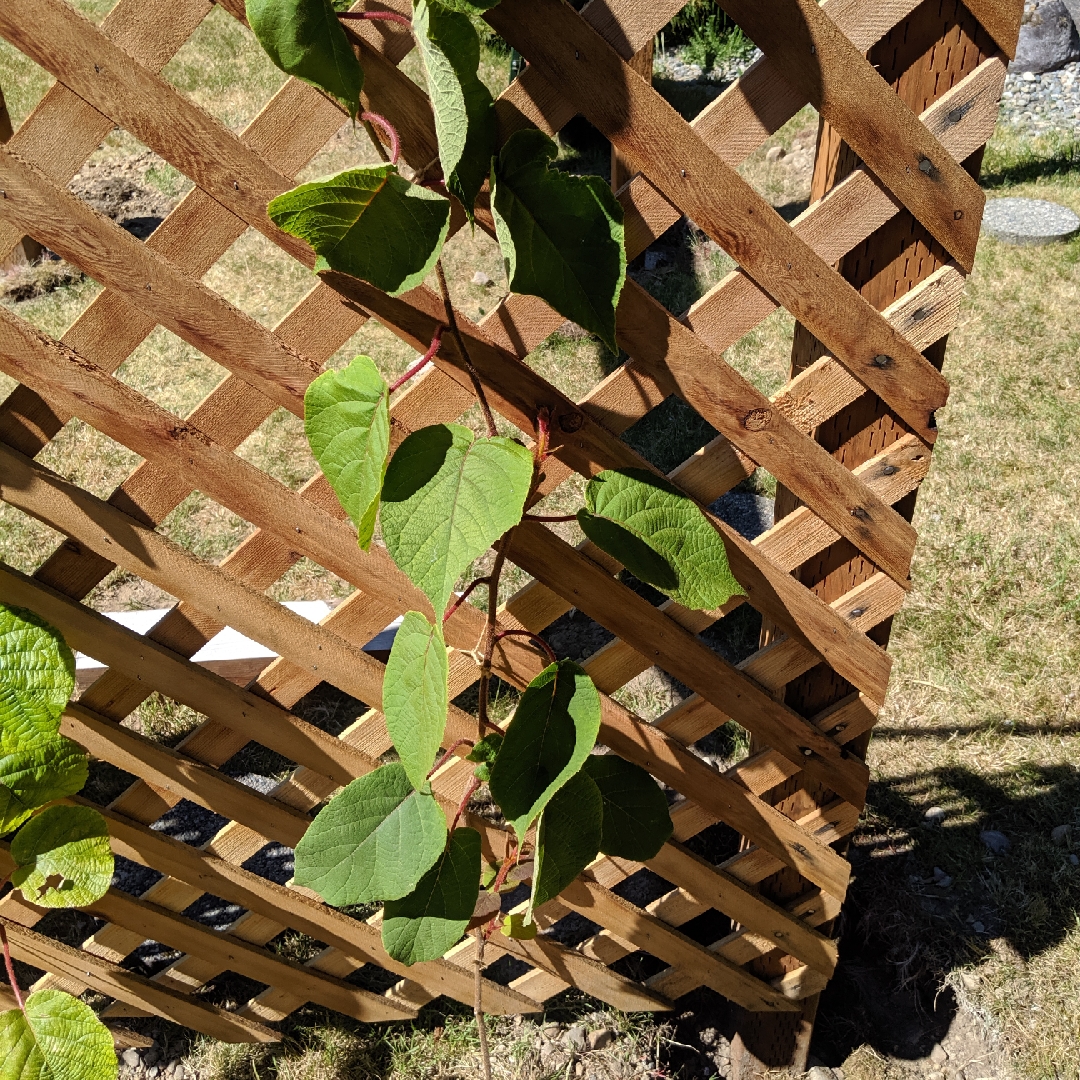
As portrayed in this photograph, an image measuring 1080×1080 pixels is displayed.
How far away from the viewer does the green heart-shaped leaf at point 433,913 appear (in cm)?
137

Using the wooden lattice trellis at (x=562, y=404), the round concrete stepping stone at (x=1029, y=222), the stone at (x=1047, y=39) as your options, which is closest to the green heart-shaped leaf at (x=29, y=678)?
the wooden lattice trellis at (x=562, y=404)

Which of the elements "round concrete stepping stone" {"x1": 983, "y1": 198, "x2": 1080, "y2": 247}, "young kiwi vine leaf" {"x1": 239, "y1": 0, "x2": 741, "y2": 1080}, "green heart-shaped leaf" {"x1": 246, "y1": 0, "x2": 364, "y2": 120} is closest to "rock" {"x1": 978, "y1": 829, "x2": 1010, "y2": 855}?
"young kiwi vine leaf" {"x1": 239, "y1": 0, "x2": 741, "y2": 1080}

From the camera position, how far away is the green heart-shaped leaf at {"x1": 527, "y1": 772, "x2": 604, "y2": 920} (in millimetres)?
1262

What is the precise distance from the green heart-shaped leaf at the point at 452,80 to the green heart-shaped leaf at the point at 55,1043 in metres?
1.24

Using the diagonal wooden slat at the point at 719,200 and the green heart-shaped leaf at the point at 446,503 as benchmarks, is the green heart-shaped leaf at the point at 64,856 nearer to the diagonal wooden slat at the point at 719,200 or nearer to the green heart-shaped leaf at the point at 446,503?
the green heart-shaped leaf at the point at 446,503

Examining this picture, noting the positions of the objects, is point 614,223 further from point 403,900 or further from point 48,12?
point 403,900

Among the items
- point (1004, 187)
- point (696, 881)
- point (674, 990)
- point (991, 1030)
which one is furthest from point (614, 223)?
point (1004, 187)

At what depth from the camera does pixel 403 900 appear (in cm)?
138

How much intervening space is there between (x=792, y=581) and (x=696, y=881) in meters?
0.73

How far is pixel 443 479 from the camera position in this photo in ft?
3.40

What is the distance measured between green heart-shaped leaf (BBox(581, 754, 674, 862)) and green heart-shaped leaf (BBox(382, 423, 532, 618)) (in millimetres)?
562

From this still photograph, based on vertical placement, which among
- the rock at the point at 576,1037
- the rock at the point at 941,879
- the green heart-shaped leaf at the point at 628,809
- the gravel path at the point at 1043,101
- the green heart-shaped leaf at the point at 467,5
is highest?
the green heart-shaped leaf at the point at 467,5

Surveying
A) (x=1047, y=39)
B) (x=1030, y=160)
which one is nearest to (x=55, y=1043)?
→ (x=1030, y=160)

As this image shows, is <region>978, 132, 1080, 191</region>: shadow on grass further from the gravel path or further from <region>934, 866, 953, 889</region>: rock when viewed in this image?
<region>934, 866, 953, 889</region>: rock
